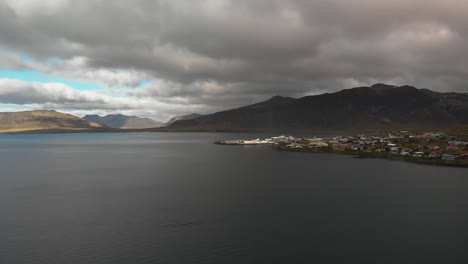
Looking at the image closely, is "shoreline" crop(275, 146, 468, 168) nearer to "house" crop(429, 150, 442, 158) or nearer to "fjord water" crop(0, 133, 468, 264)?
"house" crop(429, 150, 442, 158)

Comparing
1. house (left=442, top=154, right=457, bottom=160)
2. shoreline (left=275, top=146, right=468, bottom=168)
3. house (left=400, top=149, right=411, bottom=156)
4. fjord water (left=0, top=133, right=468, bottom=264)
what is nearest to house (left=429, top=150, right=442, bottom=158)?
house (left=442, top=154, right=457, bottom=160)

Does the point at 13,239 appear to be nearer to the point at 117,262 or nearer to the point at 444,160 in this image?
the point at 117,262

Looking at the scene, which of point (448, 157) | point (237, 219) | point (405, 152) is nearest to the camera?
point (237, 219)

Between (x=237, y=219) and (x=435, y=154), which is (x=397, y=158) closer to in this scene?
(x=435, y=154)

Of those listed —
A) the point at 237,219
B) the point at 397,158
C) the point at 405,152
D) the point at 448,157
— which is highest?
the point at 405,152

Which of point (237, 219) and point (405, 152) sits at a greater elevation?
point (405, 152)

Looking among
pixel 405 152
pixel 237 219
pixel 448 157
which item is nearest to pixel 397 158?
pixel 405 152

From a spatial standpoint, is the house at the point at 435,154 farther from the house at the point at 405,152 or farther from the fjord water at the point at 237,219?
the fjord water at the point at 237,219

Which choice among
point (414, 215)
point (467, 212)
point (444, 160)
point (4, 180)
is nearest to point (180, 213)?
point (414, 215)

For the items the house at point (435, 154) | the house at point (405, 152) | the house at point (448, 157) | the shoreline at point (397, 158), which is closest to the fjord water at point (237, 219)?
the shoreline at point (397, 158)

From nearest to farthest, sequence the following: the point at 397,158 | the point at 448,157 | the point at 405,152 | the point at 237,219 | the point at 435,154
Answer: the point at 237,219 < the point at 448,157 < the point at 435,154 < the point at 397,158 < the point at 405,152
